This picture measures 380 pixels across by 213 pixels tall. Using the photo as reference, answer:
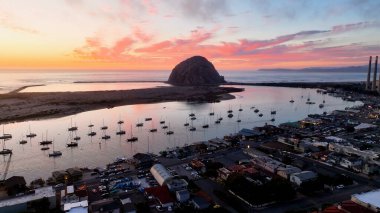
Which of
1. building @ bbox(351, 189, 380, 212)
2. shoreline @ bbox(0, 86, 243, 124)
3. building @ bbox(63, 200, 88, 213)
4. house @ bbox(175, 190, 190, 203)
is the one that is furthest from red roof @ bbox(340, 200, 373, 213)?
shoreline @ bbox(0, 86, 243, 124)

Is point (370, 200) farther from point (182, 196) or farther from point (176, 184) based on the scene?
point (176, 184)

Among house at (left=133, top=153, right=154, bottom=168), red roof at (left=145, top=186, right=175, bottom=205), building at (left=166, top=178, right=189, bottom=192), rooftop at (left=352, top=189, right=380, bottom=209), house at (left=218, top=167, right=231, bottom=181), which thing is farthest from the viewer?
house at (left=133, top=153, right=154, bottom=168)

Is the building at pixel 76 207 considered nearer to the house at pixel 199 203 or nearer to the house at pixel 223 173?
the house at pixel 199 203

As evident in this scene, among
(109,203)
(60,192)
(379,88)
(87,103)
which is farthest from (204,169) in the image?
(379,88)

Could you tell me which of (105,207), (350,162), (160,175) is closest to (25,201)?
(105,207)

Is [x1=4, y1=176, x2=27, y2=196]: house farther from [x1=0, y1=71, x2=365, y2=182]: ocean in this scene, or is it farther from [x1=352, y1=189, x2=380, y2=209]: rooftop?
[x1=352, y1=189, x2=380, y2=209]: rooftop

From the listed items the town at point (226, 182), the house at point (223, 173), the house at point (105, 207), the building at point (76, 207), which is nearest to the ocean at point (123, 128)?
the town at point (226, 182)
